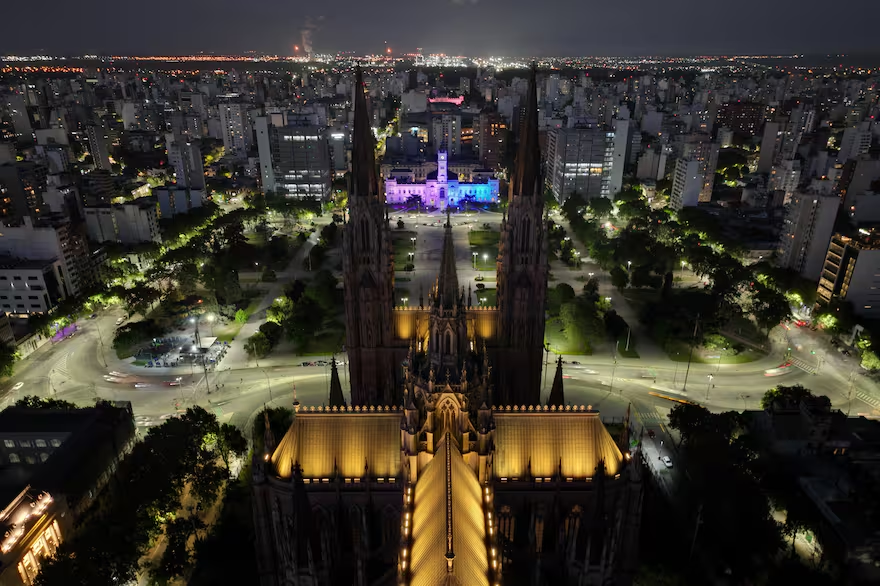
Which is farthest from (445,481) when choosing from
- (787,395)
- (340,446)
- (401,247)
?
(401,247)

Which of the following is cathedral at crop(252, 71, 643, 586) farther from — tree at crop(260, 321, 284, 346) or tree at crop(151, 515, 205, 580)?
tree at crop(260, 321, 284, 346)

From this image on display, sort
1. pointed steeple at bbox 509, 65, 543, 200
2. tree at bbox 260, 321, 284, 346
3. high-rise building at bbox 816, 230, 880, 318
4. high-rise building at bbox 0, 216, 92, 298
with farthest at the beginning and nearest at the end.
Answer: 1. high-rise building at bbox 0, 216, 92, 298
2. high-rise building at bbox 816, 230, 880, 318
3. tree at bbox 260, 321, 284, 346
4. pointed steeple at bbox 509, 65, 543, 200

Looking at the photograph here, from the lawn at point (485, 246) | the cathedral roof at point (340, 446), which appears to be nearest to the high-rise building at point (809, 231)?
the lawn at point (485, 246)

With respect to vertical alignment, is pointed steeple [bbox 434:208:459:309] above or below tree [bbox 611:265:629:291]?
above

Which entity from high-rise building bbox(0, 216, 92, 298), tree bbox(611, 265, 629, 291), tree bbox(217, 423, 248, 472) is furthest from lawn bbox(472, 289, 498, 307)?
high-rise building bbox(0, 216, 92, 298)

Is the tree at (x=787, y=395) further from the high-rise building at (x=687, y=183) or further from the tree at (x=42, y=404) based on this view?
the high-rise building at (x=687, y=183)

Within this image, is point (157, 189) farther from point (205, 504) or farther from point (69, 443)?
point (205, 504)

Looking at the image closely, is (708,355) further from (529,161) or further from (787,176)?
(787,176)
